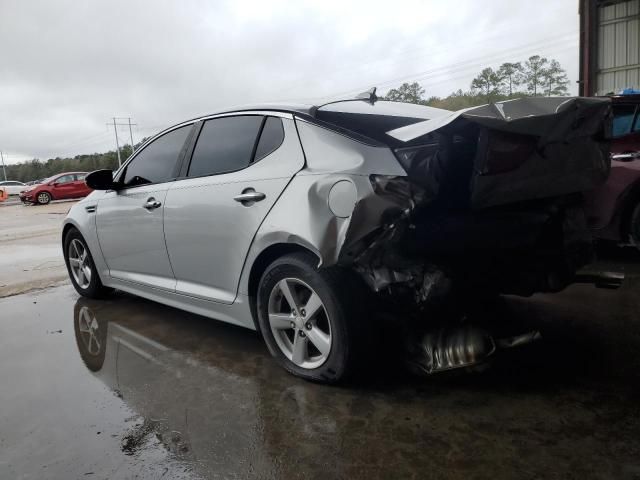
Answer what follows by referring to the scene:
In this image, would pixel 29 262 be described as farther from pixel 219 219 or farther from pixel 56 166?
pixel 56 166

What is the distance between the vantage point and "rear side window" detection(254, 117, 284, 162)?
9.00 ft

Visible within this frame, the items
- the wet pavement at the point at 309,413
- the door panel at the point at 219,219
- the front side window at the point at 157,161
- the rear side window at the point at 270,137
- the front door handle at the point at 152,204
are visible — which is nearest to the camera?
the wet pavement at the point at 309,413

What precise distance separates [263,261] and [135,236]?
141 cm

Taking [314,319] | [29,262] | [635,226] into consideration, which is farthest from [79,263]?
[635,226]

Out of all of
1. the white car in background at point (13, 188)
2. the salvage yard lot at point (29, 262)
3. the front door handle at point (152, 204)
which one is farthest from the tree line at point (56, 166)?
the front door handle at point (152, 204)

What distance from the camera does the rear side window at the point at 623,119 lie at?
187 inches

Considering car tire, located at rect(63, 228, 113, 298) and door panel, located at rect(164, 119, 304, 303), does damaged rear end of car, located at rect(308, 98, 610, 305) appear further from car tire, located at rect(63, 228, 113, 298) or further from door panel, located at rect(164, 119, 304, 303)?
car tire, located at rect(63, 228, 113, 298)

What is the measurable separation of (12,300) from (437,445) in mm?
4507

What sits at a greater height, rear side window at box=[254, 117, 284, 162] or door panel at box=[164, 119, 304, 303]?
rear side window at box=[254, 117, 284, 162]

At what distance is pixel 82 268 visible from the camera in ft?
15.2

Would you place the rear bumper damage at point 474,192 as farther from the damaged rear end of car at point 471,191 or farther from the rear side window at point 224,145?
the rear side window at point 224,145

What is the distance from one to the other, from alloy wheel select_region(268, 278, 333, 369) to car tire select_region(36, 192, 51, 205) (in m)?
25.5

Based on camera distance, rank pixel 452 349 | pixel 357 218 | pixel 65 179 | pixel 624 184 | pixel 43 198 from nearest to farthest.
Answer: pixel 357 218 → pixel 452 349 → pixel 624 184 → pixel 43 198 → pixel 65 179

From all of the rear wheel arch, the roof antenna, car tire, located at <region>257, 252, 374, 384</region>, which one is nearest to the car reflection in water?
car tire, located at <region>257, 252, 374, 384</region>
